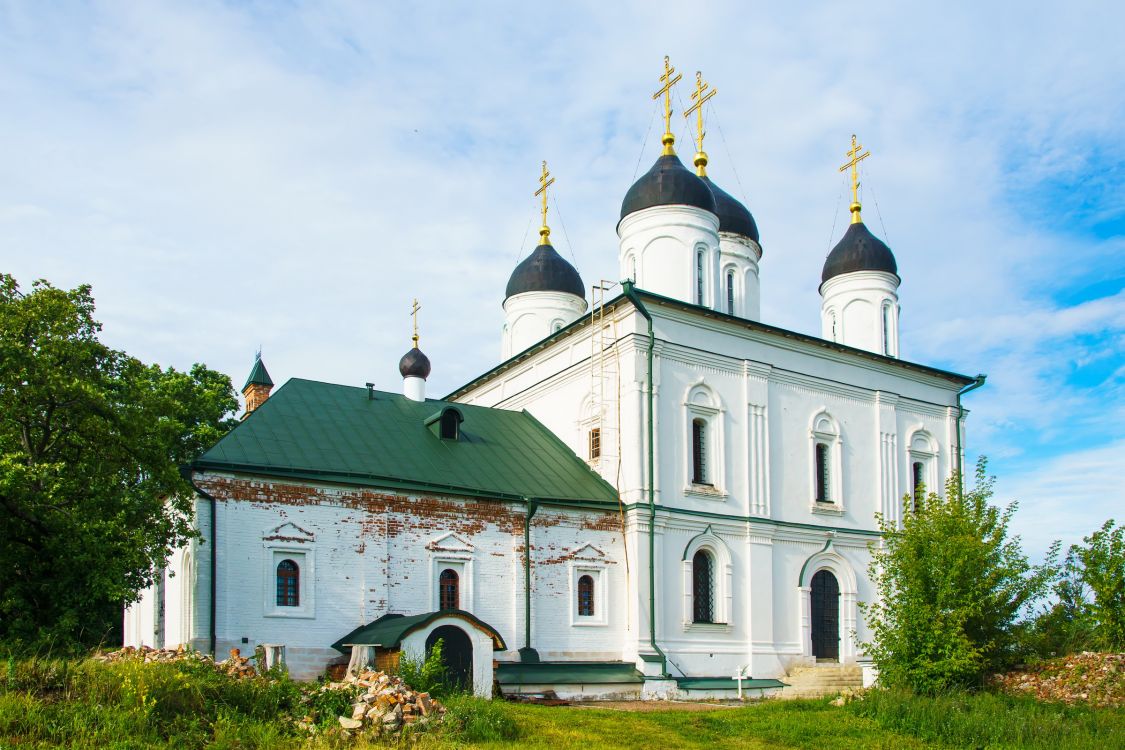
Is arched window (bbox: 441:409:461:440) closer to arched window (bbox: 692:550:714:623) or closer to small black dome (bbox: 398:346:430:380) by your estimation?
arched window (bbox: 692:550:714:623)

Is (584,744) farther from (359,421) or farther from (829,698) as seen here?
(359,421)

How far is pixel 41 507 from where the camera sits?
45.4ft

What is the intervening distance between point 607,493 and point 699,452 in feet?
7.87

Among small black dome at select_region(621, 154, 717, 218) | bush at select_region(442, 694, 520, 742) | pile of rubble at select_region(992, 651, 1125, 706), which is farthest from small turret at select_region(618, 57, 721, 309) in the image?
bush at select_region(442, 694, 520, 742)

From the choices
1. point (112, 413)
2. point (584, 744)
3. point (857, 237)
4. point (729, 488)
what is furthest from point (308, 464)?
point (857, 237)

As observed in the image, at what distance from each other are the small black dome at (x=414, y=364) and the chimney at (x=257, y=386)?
3754 millimetres

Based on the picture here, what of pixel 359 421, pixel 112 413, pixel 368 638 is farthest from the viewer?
pixel 359 421

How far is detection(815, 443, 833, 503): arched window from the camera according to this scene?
984 inches

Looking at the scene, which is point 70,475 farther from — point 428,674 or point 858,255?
point 858,255

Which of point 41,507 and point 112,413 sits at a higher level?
point 112,413

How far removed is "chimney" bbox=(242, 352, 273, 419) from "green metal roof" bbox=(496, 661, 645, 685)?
1182 centimetres

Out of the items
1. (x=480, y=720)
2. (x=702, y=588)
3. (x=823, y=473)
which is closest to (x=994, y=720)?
(x=480, y=720)

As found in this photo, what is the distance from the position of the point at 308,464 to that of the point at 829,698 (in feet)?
31.2

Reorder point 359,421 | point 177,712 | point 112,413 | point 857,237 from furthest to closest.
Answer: point 857,237, point 359,421, point 112,413, point 177,712
